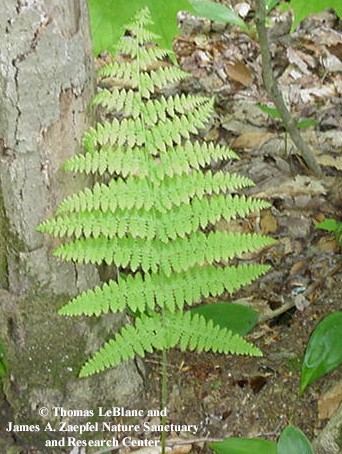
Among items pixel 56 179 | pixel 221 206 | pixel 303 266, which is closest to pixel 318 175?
pixel 303 266

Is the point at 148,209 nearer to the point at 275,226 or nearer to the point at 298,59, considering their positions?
the point at 275,226

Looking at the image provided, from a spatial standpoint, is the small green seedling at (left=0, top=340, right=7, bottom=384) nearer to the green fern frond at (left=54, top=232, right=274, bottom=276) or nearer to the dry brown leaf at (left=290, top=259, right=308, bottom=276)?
the green fern frond at (left=54, top=232, right=274, bottom=276)

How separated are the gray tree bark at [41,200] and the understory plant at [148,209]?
6 cm

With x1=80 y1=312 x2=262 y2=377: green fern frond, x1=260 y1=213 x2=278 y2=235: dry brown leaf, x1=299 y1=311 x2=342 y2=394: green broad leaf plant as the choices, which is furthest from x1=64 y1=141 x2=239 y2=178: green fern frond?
x1=260 y1=213 x2=278 y2=235: dry brown leaf

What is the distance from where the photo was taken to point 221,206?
1660mm

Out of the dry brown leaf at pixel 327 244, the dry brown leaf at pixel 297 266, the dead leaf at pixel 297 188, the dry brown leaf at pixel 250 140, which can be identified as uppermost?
the dry brown leaf at pixel 250 140

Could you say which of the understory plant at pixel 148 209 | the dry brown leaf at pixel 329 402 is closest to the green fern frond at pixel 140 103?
the understory plant at pixel 148 209

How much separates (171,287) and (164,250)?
10 cm

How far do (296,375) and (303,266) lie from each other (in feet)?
1.63

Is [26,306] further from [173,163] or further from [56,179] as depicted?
[173,163]

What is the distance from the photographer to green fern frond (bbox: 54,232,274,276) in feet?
5.37

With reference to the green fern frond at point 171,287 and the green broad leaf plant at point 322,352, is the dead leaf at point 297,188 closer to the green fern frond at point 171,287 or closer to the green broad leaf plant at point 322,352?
the green broad leaf plant at point 322,352

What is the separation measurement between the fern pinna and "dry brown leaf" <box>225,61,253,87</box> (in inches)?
70.9

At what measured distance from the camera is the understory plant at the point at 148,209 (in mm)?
1623
